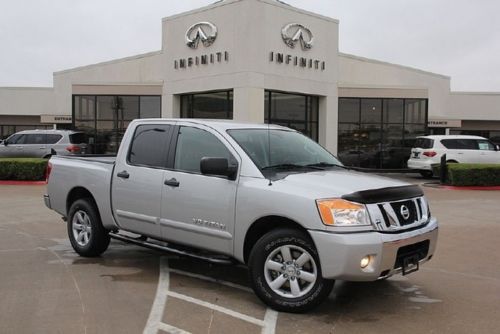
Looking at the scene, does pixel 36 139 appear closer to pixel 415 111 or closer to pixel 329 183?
pixel 415 111

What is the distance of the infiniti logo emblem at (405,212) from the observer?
5.15 m

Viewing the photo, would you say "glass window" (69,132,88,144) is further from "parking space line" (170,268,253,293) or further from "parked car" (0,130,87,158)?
"parking space line" (170,268,253,293)

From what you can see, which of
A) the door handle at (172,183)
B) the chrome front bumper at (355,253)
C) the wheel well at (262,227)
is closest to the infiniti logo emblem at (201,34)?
the door handle at (172,183)

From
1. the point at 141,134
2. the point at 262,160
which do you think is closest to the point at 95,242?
the point at 141,134

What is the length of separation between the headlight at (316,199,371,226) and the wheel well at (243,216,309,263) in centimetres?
38

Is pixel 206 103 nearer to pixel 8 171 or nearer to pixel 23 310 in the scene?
pixel 8 171

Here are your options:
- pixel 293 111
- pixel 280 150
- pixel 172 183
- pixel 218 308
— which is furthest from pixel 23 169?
pixel 218 308

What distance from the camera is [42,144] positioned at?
23641mm

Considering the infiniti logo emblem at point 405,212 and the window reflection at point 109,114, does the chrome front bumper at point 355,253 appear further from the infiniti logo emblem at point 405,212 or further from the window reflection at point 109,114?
the window reflection at point 109,114

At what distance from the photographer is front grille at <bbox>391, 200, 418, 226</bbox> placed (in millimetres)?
5102

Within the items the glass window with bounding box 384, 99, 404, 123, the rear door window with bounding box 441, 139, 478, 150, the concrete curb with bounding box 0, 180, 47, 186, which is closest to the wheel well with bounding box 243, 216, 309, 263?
the concrete curb with bounding box 0, 180, 47, 186

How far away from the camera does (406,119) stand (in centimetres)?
2691

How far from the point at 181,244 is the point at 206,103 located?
1919 cm

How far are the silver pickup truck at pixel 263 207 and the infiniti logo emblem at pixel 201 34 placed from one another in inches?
674
